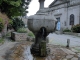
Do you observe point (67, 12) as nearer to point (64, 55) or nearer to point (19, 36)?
point (19, 36)

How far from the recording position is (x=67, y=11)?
21359mm

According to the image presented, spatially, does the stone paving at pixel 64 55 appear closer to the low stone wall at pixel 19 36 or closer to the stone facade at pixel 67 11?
the low stone wall at pixel 19 36

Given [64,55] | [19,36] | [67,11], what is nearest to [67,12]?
[67,11]

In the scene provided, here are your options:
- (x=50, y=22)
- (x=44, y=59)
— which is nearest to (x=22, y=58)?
(x=44, y=59)

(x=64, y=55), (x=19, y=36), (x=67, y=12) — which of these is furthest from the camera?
(x=67, y=12)

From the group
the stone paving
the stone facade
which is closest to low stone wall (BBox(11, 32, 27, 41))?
the stone paving

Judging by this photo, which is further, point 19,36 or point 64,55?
point 19,36

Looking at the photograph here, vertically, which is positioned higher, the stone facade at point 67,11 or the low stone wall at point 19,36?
the stone facade at point 67,11

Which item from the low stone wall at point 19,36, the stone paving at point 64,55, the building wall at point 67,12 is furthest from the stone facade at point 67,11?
the stone paving at point 64,55

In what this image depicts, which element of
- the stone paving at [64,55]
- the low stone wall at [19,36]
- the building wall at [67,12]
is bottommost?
the stone paving at [64,55]

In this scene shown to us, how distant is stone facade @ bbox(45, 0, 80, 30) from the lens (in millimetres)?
19547

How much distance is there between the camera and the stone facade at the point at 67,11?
1955 centimetres

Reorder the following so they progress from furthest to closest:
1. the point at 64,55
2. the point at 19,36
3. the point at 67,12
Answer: the point at 67,12
the point at 19,36
the point at 64,55

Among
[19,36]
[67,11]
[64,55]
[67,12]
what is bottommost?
[64,55]
